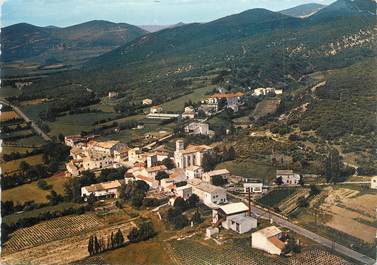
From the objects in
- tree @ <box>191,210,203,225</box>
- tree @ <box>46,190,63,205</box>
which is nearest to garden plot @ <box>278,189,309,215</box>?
Answer: tree @ <box>191,210,203,225</box>

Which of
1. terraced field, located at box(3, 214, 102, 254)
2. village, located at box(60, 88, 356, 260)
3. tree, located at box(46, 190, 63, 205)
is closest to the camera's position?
village, located at box(60, 88, 356, 260)

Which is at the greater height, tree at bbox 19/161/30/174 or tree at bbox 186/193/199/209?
tree at bbox 19/161/30/174

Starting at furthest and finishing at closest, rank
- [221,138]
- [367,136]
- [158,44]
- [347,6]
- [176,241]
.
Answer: [158,44] → [347,6] → [221,138] → [367,136] → [176,241]

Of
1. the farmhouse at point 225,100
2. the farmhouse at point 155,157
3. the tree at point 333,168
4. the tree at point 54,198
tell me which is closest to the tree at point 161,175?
the farmhouse at point 155,157

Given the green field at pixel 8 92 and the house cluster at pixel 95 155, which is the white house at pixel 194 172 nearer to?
the house cluster at pixel 95 155

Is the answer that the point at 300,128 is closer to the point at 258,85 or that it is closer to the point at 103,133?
the point at 103,133

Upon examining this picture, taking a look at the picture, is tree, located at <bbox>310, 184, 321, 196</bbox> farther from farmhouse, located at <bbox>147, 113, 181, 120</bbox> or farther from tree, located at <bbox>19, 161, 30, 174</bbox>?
farmhouse, located at <bbox>147, 113, 181, 120</bbox>

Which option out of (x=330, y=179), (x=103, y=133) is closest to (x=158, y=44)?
(x=103, y=133)
